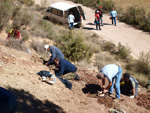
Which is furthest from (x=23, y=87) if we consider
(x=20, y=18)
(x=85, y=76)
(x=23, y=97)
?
(x=20, y=18)

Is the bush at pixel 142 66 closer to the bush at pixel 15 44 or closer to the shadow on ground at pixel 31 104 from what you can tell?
the bush at pixel 15 44

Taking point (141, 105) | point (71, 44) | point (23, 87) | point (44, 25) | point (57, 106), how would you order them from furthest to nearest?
point (44, 25) < point (71, 44) < point (141, 105) < point (23, 87) < point (57, 106)

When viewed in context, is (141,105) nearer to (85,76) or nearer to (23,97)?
(85,76)

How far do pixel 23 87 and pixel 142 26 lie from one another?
14314 millimetres

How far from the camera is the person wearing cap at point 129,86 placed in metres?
6.74

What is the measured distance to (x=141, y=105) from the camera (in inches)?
264

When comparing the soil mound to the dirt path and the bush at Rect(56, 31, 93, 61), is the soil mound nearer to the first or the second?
the bush at Rect(56, 31, 93, 61)

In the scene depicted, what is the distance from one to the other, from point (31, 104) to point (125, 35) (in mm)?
12283

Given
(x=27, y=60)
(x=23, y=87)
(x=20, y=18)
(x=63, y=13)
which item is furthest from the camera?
(x=63, y=13)

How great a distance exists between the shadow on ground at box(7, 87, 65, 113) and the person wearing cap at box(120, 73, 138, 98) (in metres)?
2.58

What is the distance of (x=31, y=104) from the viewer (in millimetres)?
4992

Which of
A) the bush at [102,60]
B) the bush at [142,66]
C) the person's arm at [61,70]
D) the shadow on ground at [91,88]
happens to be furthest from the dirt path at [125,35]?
the person's arm at [61,70]

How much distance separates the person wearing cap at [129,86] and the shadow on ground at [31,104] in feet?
8.46

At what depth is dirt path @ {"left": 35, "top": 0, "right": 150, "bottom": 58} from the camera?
1381cm
